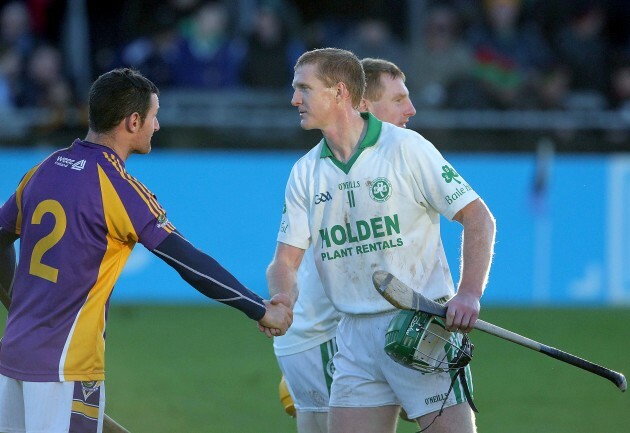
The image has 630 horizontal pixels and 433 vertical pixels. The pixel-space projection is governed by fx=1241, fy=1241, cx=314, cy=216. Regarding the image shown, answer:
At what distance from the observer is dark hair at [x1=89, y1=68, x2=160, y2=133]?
5.26 metres

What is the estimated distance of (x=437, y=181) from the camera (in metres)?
5.27

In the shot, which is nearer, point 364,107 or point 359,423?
point 359,423

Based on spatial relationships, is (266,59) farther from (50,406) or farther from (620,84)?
(50,406)

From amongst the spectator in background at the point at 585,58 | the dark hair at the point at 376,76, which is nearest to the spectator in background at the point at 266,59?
the spectator in background at the point at 585,58

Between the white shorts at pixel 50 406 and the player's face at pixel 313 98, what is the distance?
59.4 inches

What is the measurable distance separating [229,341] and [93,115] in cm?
697

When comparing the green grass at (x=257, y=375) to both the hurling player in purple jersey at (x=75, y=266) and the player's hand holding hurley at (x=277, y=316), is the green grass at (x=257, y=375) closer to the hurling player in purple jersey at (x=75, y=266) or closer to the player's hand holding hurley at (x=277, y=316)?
the player's hand holding hurley at (x=277, y=316)

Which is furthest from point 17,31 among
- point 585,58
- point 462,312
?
point 462,312

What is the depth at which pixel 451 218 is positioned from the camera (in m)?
5.30

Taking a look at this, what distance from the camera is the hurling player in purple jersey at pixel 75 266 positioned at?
5.04 meters

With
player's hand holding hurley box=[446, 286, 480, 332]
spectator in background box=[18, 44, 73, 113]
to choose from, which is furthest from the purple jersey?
spectator in background box=[18, 44, 73, 113]

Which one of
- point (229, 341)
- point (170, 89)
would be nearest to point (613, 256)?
point (229, 341)

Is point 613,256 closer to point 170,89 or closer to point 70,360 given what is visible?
point 170,89

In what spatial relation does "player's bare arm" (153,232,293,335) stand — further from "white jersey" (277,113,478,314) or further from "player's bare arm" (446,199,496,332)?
"player's bare arm" (446,199,496,332)
